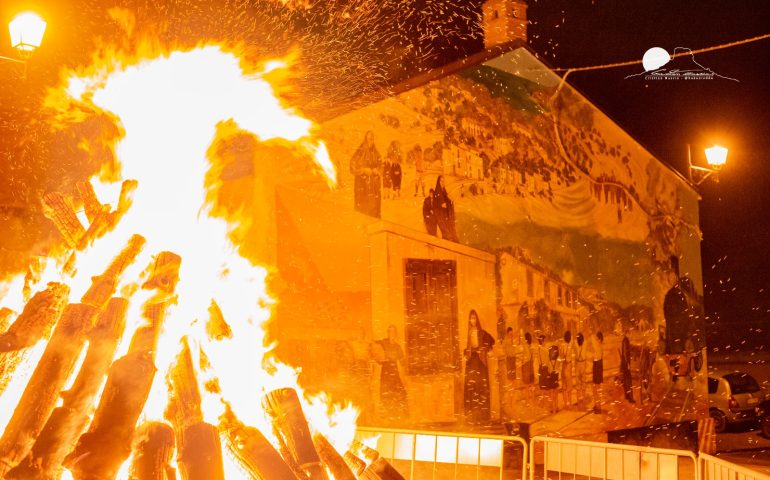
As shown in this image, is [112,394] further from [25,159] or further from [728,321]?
[728,321]

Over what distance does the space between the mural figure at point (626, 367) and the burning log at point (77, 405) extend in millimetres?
9239

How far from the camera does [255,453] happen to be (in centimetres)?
393

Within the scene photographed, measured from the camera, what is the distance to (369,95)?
827 cm

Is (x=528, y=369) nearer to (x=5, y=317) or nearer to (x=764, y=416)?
(x=5, y=317)

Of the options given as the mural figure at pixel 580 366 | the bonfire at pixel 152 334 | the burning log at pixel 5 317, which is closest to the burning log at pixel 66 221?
the bonfire at pixel 152 334

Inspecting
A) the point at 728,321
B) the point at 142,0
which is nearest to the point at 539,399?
the point at 142,0

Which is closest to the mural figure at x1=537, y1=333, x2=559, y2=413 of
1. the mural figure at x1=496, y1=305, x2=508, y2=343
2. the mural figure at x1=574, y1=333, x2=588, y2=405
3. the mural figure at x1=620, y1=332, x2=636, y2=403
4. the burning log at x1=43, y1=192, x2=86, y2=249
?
the mural figure at x1=574, y1=333, x2=588, y2=405

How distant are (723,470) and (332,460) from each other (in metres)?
2.35

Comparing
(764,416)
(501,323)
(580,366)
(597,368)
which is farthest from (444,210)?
(764,416)

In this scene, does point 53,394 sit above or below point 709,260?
below

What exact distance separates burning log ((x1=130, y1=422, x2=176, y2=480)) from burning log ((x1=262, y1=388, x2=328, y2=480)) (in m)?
0.64

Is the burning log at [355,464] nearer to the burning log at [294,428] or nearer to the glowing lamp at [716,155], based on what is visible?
the burning log at [294,428]

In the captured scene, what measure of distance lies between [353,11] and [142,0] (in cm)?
249

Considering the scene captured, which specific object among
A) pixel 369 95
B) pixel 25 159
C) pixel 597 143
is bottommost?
pixel 25 159
